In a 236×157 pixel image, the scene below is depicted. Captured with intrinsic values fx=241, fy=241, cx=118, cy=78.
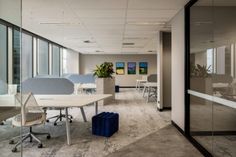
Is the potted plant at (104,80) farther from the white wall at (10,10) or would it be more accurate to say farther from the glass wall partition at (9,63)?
the white wall at (10,10)

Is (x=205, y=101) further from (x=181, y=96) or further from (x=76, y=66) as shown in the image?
(x=76, y=66)

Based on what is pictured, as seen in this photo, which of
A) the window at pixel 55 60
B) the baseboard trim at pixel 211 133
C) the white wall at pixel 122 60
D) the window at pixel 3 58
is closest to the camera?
the window at pixel 3 58

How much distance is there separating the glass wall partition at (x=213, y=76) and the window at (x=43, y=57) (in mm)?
7029

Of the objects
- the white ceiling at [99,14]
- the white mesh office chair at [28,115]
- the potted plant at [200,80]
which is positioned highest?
the white ceiling at [99,14]

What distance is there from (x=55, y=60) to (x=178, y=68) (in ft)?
29.5

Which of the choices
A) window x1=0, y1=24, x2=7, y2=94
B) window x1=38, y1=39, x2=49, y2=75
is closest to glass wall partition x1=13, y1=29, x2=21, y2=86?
window x1=0, y1=24, x2=7, y2=94

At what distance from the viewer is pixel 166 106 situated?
7477 mm

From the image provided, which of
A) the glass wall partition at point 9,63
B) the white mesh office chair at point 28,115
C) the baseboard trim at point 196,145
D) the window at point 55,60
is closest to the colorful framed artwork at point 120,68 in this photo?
the window at point 55,60

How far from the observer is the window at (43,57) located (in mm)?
9754

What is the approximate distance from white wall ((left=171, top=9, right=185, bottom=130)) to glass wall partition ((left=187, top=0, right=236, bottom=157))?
323mm

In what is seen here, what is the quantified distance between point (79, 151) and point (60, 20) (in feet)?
10.8

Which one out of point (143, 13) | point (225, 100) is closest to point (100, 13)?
point (143, 13)

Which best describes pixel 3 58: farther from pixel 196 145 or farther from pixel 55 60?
pixel 55 60

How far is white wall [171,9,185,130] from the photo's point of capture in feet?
15.1
